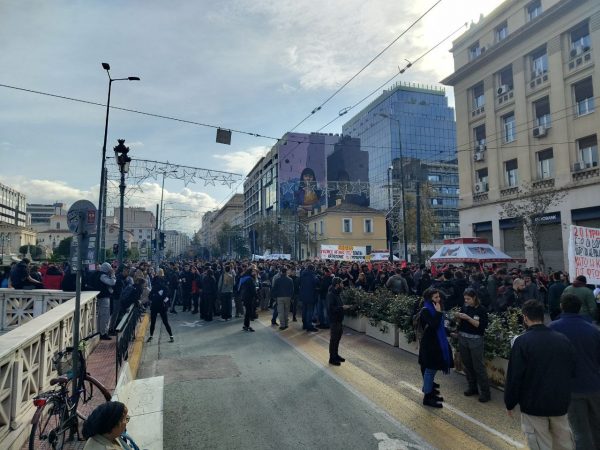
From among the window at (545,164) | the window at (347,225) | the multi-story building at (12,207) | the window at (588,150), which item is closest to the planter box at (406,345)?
the window at (588,150)

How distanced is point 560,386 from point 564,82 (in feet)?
82.1

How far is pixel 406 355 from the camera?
912cm

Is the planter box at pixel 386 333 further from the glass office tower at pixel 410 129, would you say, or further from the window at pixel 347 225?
the glass office tower at pixel 410 129

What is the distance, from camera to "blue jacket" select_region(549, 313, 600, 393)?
12.9 feet

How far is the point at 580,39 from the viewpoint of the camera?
22.8 meters

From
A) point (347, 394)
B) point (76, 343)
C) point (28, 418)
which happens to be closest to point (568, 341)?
point (347, 394)

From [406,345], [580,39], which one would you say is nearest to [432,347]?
[406,345]

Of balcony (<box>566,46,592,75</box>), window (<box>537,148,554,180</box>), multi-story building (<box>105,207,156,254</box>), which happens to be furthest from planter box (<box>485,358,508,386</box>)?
multi-story building (<box>105,207,156,254</box>)

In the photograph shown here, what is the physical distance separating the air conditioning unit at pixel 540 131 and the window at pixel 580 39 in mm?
4005

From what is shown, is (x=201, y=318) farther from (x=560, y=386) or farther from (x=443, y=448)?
(x=560, y=386)

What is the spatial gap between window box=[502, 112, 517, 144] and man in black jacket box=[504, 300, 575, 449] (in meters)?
26.6

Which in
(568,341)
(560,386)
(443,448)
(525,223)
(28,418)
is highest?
(525,223)

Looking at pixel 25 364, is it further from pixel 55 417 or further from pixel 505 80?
pixel 505 80

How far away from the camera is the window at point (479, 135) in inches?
1176
